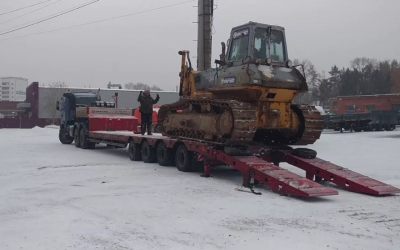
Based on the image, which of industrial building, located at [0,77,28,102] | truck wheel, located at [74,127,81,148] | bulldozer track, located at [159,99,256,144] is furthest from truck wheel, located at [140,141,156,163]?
industrial building, located at [0,77,28,102]

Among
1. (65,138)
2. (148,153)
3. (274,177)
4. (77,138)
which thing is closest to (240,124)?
(274,177)

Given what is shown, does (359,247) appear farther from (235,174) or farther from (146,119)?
(146,119)

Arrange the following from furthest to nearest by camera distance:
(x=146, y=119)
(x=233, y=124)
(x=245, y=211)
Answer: (x=146, y=119) → (x=233, y=124) → (x=245, y=211)

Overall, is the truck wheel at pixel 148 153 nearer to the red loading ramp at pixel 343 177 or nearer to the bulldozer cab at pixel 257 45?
the bulldozer cab at pixel 257 45

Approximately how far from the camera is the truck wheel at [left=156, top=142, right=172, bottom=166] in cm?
1498

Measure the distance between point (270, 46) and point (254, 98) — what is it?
1383 mm

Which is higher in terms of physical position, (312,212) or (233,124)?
(233,124)

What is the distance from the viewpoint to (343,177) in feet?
37.6

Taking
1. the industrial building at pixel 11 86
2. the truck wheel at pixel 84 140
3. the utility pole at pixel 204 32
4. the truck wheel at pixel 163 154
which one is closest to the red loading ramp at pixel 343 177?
the truck wheel at pixel 163 154

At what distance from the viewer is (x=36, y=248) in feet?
21.3

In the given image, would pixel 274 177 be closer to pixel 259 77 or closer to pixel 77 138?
pixel 259 77

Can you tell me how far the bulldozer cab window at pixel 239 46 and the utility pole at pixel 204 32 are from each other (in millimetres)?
5644

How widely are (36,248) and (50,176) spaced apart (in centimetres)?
655

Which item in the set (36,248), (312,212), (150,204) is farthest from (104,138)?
(36,248)
